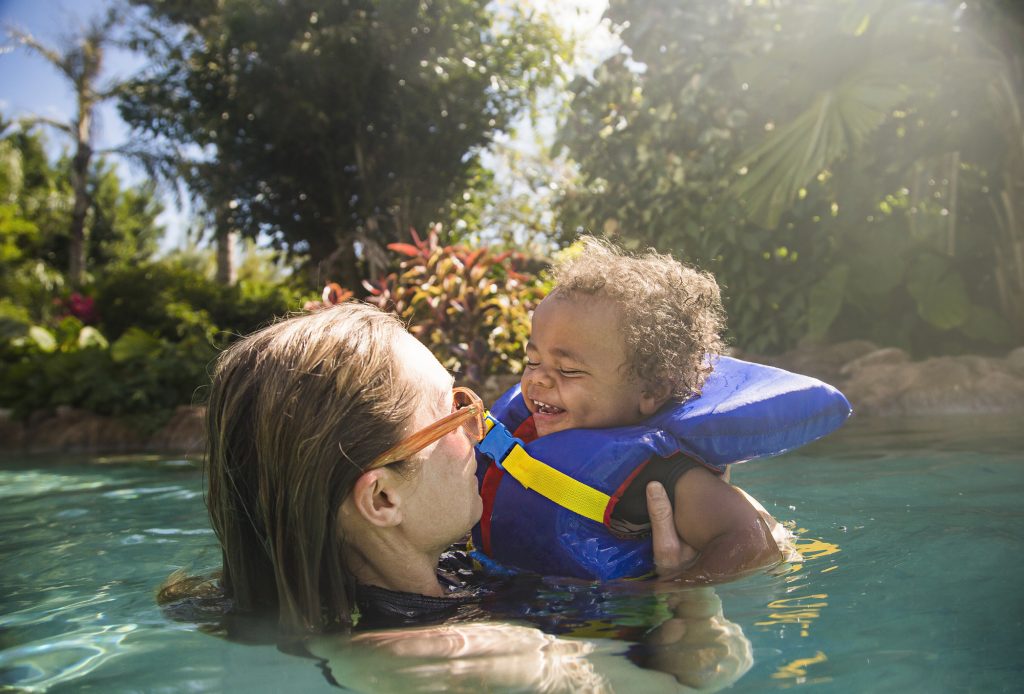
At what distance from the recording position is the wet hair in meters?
1.67

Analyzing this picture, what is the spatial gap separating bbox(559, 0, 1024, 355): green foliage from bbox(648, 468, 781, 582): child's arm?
527cm

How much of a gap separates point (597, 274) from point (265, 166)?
38.3ft

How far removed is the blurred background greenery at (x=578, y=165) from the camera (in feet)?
23.2

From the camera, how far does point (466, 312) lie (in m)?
6.66

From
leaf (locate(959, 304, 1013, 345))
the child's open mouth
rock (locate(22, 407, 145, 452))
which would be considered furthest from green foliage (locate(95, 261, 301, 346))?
the child's open mouth

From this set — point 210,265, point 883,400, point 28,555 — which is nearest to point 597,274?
point 28,555

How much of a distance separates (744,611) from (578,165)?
29.3 feet

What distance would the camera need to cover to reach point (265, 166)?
13305 millimetres

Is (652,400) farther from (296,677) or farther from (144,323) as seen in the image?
(144,323)

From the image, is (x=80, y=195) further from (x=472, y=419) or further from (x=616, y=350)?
(x=472, y=419)

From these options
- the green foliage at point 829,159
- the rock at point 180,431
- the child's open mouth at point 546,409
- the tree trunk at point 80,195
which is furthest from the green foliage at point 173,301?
the child's open mouth at point 546,409

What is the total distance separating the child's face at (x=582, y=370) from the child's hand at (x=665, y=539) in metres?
0.38

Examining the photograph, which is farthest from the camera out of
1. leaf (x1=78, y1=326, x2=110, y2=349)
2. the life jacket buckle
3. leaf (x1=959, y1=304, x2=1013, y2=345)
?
leaf (x1=78, y1=326, x2=110, y2=349)

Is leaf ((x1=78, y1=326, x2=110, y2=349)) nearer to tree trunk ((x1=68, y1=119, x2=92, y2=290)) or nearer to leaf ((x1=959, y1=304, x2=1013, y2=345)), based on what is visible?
leaf ((x1=959, y1=304, x2=1013, y2=345))
